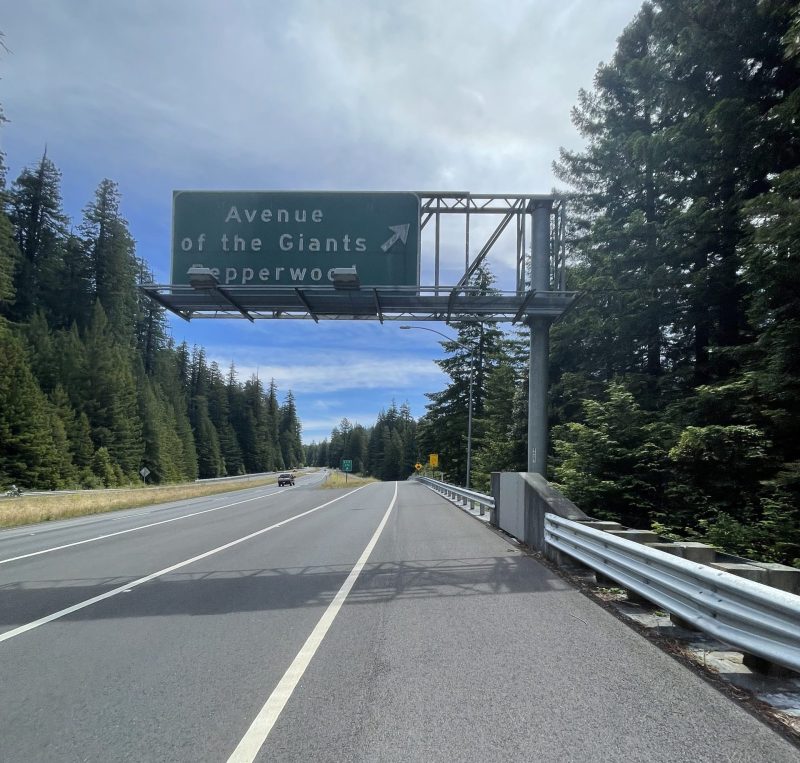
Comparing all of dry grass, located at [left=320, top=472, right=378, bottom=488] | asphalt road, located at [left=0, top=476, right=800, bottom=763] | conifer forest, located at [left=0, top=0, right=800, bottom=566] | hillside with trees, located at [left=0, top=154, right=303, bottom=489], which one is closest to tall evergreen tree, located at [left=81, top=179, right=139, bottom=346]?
hillside with trees, located at [left=0, top=154, right=303, bottom=489]

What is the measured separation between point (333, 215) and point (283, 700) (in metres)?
10.8

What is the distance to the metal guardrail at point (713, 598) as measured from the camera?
12.6 ft

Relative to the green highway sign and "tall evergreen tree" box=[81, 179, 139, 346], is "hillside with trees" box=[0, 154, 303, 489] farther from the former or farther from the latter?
the green highway sign

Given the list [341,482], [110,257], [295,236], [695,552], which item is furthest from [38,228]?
[695,552]

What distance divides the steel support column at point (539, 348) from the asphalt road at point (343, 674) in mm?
4480

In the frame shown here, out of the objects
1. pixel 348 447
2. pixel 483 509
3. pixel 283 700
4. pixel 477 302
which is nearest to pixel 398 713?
pixel 283 700

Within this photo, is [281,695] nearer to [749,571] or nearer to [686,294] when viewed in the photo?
[749,571]

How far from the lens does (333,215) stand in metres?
13.4

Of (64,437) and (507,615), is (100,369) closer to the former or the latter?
(64,437)

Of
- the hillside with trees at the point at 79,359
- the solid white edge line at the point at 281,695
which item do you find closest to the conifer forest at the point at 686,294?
the solid white edge line at the point at 281,695

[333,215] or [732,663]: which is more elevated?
[333,215]

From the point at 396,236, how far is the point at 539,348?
3947 millimetres

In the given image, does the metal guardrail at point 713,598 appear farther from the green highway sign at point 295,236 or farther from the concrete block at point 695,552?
the green highway sign at point 295,236

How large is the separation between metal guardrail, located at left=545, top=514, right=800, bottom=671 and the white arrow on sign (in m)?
7.94
